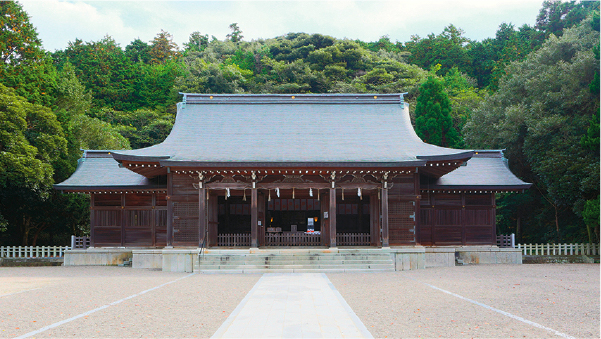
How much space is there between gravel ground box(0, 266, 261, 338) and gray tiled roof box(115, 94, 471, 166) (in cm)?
507

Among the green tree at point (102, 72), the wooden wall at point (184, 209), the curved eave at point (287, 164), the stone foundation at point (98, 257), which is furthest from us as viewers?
the green tree at point (102, 72)

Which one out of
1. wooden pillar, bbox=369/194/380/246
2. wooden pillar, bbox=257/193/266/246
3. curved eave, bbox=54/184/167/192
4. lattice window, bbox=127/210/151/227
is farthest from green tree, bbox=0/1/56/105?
wooden pillar, bbox=369/194/380/246

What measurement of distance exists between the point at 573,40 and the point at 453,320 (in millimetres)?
22497

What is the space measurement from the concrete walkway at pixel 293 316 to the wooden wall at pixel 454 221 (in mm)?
10081

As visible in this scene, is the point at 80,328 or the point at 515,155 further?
the point at 515,155

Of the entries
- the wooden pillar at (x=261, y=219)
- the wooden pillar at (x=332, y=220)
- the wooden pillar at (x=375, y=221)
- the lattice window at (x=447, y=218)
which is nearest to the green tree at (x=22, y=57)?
the wooden pillar at (x=261, y=219)

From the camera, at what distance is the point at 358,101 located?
23000mm

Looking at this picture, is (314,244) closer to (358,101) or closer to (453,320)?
(358,101)

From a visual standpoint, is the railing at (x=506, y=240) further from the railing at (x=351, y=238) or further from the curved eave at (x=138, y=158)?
the curved eave at (x=138, y=158)

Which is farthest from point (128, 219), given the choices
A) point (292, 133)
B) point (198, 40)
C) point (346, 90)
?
point (198, 40)

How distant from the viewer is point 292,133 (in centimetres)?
2053

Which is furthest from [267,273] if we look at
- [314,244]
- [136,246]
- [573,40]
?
[573,40]

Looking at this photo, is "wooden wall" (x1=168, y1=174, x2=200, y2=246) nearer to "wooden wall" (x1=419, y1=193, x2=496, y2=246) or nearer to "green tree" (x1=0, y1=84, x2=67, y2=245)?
"green tree" (x1=0, y1=84, x2=67, y2=245)

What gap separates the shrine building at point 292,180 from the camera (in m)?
17.2
